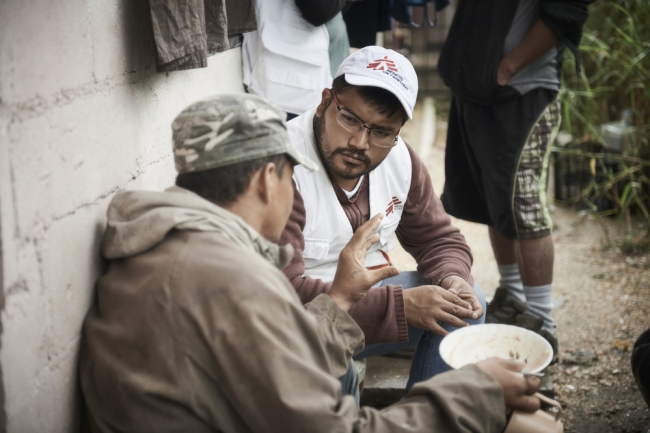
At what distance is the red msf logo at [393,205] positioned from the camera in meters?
2.76

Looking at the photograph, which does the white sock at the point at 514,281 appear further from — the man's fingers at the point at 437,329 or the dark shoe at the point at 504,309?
the man's fingers at the point at 437,329

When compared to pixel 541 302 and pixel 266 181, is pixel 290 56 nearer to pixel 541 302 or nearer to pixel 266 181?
pixel 541 302

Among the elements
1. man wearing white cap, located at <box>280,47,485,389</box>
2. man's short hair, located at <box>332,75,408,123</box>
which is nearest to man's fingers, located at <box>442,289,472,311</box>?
man wearing white cap, located at <box>280,47,485,389</box>

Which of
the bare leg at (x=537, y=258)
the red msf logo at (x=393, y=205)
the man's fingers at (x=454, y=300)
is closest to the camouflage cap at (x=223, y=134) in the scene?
the man's fingers at (x=454, y=300)

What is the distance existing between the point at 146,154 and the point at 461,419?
135cm

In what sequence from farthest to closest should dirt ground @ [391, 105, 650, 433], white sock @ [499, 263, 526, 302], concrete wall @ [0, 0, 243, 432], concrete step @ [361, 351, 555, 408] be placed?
1. white sock @ [499, 263, 526, 302]
2. dirt ground @ [391, 105, 650, 433]
3. concrete step @ [361, 351, 555, 408]
4. concrete wall @ [0, 0, 243, 432]

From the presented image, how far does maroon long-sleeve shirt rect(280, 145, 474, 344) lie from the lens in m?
2.43

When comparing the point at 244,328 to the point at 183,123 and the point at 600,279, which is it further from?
the point at 600,279

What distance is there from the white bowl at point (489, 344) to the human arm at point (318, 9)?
188cm

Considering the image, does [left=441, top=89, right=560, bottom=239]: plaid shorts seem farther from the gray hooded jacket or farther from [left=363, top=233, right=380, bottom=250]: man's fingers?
the gray hooded jacket

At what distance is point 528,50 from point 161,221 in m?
2.45

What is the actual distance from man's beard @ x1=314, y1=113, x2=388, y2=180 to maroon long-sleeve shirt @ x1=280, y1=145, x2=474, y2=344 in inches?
3.1

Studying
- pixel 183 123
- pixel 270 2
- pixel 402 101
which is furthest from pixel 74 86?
pixel 270 2

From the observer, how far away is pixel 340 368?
6.03ft
